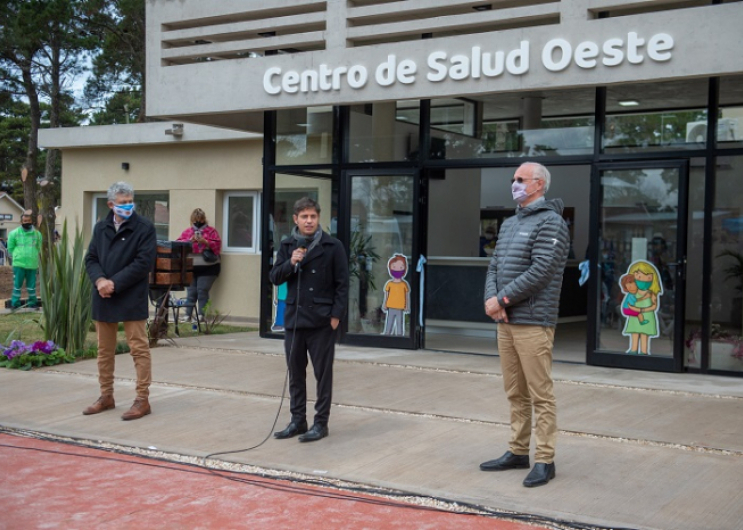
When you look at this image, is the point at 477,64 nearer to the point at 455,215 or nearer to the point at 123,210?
the point at 123,210

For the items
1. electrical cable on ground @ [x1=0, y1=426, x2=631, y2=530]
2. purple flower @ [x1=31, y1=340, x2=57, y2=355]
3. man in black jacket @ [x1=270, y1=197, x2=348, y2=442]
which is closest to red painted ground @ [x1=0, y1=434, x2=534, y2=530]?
electrical cable on ground @ [x1=0, y1=426, x2=631, y2=530]

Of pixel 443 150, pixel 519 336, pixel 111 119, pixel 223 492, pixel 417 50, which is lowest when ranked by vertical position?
pixel 223 492

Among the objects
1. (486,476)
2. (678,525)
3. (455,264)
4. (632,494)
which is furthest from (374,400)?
(455,264)

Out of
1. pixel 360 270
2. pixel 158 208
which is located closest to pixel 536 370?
pixel 360 270

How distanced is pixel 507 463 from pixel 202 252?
9.79 meters

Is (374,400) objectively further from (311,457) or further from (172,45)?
(172,45)

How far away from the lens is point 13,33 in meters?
25.0

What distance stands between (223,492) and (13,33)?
22919 mm

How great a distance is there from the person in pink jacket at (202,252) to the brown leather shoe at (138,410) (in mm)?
6888

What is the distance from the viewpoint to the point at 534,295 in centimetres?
547

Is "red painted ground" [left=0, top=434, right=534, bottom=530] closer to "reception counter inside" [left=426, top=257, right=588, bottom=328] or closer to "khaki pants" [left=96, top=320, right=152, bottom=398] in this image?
"khaki pants" [left=96, top=320, right=152, bottom=398]

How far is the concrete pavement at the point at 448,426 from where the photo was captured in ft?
17.5

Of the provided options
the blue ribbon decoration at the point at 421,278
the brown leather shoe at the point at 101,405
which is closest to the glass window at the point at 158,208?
the blue ribbon decoration at the point at 421,278

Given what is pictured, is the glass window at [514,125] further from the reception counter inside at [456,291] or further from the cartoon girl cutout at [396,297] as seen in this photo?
the reception counter inside at [456,291]
